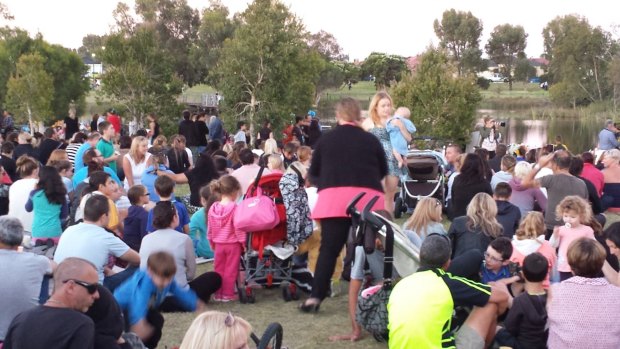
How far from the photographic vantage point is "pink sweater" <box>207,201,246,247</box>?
721 cm

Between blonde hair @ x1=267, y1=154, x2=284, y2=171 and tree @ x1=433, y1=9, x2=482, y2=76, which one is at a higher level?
tree @ x1=433, y1=9, x2=482, y2=76

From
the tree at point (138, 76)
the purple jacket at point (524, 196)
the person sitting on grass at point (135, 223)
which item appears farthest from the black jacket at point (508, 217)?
the tree at point (138, 76)

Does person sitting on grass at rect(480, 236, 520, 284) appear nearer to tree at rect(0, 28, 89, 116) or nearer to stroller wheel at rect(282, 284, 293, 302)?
stroller wheel at rect(282, 284, 293, 302)

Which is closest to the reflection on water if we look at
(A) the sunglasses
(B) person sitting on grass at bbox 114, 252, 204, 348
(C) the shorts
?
(C) the shorts

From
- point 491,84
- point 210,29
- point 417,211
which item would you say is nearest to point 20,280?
point 417,211

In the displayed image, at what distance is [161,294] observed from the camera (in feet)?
16.3

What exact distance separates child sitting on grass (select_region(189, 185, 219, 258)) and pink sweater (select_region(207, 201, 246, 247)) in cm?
50

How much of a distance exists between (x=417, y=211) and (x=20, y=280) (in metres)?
3.46

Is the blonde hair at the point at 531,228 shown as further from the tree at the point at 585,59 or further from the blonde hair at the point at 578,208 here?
the tree at the point at 585,59

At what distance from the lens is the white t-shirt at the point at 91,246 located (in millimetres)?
5586

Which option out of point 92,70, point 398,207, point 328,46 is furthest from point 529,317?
point 92,70

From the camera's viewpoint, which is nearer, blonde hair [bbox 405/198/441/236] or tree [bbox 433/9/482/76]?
blonde hair [bbox 405/198/441/236]

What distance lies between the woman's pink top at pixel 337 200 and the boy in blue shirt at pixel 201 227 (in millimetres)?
2590

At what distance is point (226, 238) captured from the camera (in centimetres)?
722
